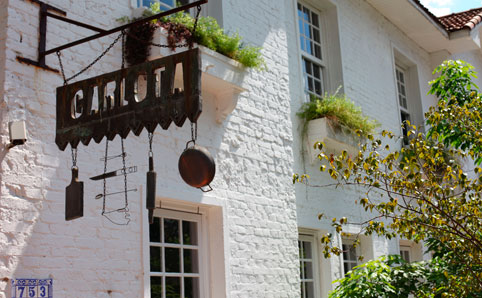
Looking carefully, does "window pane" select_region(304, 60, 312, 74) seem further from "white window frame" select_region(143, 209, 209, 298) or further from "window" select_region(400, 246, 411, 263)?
"white window frame" select_region(143, 209, 209, 298)

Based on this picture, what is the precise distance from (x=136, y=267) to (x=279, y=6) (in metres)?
4.42

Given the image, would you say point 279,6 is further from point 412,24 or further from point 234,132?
point 412,24

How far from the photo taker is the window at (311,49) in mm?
11125

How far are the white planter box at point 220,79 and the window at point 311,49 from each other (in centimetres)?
318

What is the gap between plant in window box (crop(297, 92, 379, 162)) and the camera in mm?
9828

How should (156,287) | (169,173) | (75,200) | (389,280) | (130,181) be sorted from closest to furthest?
(75,200) < (130,181) < (156,287) < (169,173) < (389,280)

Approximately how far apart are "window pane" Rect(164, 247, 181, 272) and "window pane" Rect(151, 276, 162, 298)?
0.19 metres

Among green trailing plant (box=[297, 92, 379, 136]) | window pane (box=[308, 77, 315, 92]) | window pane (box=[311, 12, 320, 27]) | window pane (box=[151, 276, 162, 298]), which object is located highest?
window pane (box=[311, 12, 320, 27])

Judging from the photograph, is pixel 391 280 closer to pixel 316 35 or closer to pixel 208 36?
pixel 208 36

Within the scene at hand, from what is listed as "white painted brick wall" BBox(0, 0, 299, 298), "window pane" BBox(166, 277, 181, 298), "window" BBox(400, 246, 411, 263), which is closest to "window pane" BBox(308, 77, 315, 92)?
"white painted brick wall" BBox(0, 0, 299, 298)

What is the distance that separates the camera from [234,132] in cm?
808

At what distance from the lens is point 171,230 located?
7.31 meters

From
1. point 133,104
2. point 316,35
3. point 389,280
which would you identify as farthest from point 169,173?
point 316,35

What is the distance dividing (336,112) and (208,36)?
3126 mm
